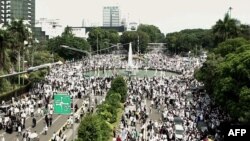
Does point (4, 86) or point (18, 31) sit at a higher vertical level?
point (18, 31)

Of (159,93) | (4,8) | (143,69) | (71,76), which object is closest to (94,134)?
(159,93)

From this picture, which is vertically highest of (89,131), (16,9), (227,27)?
(16,9)

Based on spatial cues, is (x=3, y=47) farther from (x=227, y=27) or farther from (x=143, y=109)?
(x=227, y=27)

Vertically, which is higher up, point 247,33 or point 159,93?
point 247,33

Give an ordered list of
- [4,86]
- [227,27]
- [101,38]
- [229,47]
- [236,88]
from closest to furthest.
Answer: [236,88]
[4,86]
[229,47]
[227,27]
[101,38]

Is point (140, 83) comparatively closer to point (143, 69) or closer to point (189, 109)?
point (189, 109)

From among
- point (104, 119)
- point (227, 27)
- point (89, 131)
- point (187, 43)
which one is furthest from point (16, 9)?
point (89, 131)

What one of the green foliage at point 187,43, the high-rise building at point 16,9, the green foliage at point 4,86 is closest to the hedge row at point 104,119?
the green foliage at point 4,86
